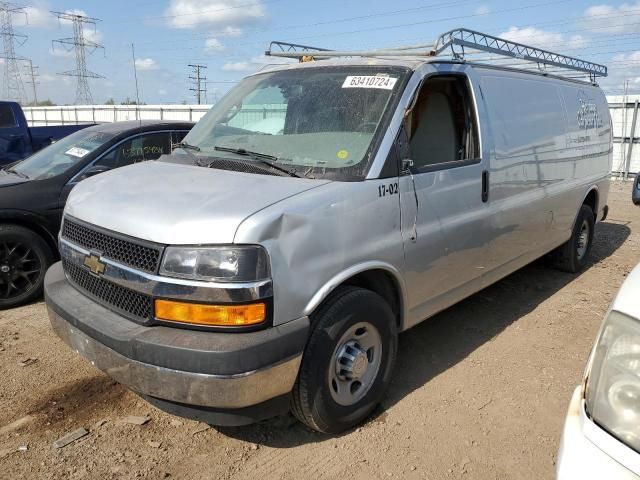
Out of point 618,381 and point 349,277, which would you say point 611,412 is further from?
point 349,277

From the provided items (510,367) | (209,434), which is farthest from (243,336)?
(510,367)

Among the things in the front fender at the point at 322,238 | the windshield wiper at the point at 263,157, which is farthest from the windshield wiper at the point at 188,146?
the front fender at the point at 322,238

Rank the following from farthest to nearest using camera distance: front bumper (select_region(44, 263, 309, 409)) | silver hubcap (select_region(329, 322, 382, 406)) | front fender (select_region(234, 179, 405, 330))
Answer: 1. silver hubcap (select_region(329, 322, 382, 406))
2. front fender (select_region(234, 179, 405, 330))
3. front bumper (select_region(44, 263, 309, 409))

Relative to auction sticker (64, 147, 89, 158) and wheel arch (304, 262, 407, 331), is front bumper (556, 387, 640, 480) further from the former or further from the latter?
auction sticker (64, 147, 89, 158)

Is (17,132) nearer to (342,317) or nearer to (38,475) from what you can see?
(38,475)

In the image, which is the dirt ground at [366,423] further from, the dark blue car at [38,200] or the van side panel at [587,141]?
the van side panel at [587,141]

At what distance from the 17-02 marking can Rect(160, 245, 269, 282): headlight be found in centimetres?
90

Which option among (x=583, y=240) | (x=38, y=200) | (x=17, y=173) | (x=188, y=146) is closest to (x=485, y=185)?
(x=188, y=146)

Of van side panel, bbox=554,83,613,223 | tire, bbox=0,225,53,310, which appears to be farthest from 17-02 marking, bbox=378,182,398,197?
tire, bbox=0,225,53,310

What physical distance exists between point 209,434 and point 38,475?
34.8 inches

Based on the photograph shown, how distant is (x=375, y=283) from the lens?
320 cm

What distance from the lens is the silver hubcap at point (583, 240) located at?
6.31 metres

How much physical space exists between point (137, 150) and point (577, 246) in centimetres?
521

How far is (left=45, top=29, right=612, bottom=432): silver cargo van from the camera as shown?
2418 millimetres
